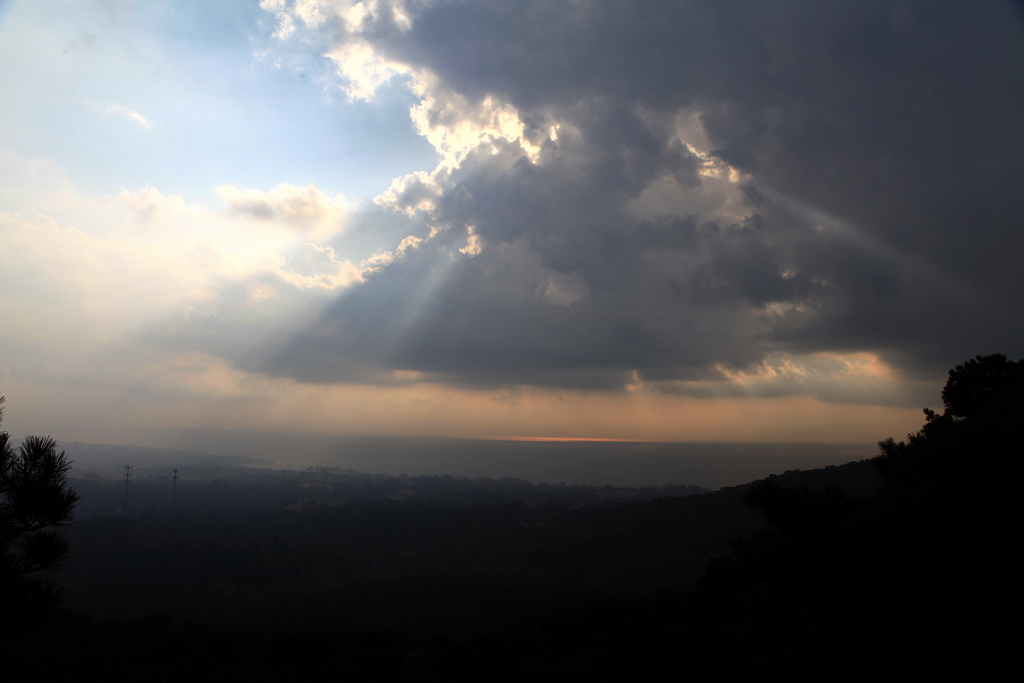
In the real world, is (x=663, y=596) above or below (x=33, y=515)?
below

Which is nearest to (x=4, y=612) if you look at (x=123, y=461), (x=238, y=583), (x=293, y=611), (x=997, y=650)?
(x=997, y=650)

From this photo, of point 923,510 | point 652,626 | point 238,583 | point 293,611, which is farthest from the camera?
point 238,583

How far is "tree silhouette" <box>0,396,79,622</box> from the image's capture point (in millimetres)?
7824

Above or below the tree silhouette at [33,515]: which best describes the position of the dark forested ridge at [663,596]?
below

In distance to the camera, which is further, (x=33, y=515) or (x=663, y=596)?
(x=663, y=596)

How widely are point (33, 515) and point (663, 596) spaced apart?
2173cm

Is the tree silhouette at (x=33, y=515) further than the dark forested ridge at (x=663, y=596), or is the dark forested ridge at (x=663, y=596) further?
the dark forested ridge at (x=663, y=596)

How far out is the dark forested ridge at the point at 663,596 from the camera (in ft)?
30.3

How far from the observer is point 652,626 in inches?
645

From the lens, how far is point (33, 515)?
318 inches

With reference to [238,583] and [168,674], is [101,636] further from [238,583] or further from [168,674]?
[238,583]

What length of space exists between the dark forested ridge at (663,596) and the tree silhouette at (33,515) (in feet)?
2.44

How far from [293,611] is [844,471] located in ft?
177

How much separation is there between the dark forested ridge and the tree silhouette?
74cm
